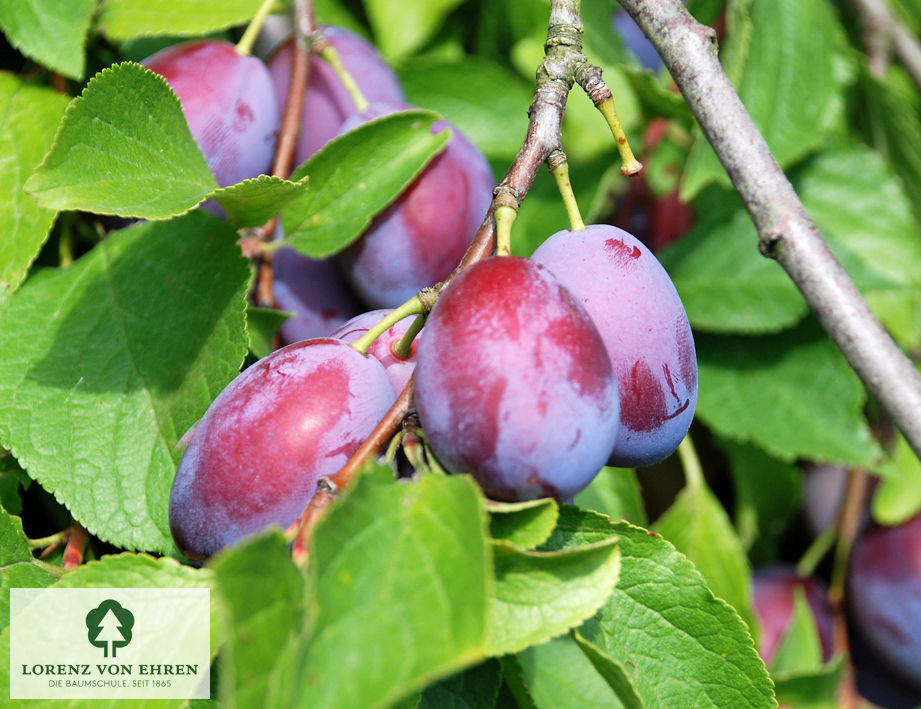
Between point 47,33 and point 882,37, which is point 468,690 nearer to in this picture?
point 47,33

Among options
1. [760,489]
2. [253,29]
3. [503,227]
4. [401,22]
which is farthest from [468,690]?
[401,22]

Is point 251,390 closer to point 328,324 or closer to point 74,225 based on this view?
point 328,324

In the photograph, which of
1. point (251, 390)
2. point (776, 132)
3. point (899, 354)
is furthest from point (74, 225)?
point (776, 132)

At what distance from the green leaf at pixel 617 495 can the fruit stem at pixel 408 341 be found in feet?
1.09

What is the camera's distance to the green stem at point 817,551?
4.11ft

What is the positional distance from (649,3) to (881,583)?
877 mm

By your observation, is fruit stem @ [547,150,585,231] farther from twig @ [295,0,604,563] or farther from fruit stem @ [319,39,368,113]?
fruit stem @ [319,39,368,113]

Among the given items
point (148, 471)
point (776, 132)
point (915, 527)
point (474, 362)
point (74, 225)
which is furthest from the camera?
point (915, 527)

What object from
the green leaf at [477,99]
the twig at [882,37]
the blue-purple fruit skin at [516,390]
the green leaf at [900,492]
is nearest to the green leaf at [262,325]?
the blue-purple fruit skin at [516,390]

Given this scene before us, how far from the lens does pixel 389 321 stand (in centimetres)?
54

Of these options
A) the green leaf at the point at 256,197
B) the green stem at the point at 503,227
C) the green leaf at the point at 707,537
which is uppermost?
the green stem at the point at 503,227

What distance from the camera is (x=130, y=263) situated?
71 centimetres

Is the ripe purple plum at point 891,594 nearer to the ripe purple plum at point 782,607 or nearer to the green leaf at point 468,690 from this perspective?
the ripe purple plum at point 782,607

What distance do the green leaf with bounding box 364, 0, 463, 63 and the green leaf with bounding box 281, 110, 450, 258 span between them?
424mm
